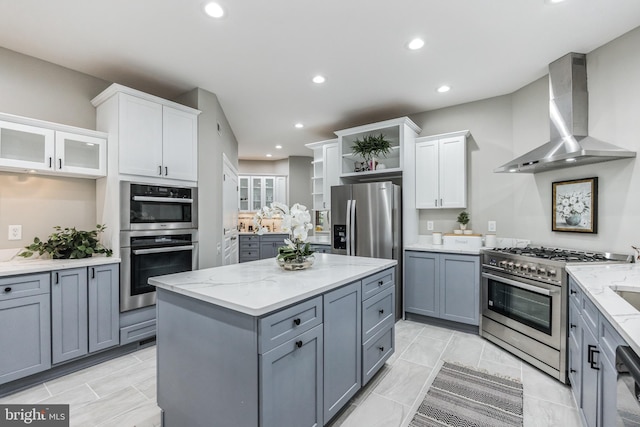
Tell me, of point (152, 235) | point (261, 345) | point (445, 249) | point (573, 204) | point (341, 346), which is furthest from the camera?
point (445, 249)

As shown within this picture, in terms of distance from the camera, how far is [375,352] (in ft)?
7.16

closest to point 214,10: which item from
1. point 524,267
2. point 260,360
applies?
point 260,360

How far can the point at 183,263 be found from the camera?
309cm

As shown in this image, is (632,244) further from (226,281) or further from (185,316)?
(185,316)

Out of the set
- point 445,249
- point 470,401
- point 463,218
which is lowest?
point 470,401

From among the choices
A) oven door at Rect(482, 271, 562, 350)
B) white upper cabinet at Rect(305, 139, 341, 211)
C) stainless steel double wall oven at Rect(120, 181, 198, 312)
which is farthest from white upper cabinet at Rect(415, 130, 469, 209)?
stainless steel double wall oven at Rect(120, 181, 198, 312)

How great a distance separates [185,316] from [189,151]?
2.15 m

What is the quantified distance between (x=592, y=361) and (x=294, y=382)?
1.55 metres

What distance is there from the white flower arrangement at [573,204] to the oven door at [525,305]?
0.88m

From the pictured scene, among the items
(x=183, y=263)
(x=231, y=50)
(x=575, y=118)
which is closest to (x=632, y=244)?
(x=575, y=118)

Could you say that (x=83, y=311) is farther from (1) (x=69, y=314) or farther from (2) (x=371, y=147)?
(2) (x=371, y=147)

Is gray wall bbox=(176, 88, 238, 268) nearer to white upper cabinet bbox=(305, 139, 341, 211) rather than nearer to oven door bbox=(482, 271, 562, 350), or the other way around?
white upper cabinet bbox=(305, 139, 341, 211)

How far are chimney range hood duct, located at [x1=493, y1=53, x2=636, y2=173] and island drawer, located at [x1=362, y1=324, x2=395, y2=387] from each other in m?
2.04

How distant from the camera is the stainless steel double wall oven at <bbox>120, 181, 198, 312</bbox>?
268 cm
